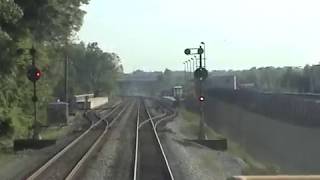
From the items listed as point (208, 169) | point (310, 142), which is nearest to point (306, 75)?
point (310, 142)

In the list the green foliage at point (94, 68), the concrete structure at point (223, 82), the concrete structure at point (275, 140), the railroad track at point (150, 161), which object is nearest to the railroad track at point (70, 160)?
the railroad track at point (150, 161)

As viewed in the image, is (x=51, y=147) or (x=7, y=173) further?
(x=51, y=147)

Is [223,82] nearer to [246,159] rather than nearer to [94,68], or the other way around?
[94,68]

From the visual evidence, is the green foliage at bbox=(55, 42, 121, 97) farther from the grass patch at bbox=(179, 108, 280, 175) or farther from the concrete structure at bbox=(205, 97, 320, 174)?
the grass patch at bbox=(179, 108, 280, 175)

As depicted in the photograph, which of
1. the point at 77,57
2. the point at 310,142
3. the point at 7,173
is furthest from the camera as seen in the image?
the point at 77,57

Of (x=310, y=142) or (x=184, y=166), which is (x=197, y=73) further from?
(x=310, y=142)

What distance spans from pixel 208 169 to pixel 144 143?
34.5 ft

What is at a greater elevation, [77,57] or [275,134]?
[77,57]

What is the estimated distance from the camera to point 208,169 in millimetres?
23031

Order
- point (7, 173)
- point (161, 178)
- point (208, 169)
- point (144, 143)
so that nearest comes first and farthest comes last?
point (161, 178) → point (7, 173) → point (208, 169) → point (144, 143)

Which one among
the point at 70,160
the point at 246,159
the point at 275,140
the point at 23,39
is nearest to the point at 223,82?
the point at 275,140

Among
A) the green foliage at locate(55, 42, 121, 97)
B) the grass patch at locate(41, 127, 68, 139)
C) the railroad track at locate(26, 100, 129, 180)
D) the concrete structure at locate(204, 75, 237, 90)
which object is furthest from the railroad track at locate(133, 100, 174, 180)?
the green foliage at locate(55, 42, 121, 97)

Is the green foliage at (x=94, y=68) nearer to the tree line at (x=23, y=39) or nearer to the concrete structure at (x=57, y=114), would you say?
the concrete structure at (x=57, y=114)

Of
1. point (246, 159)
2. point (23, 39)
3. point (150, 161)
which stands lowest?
point (246, 159)
